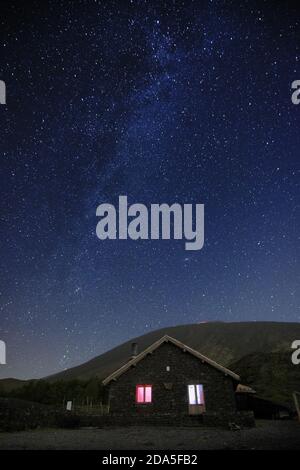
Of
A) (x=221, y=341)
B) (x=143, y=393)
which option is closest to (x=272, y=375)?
(x=143, y=393)

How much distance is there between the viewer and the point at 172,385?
76.0 feet

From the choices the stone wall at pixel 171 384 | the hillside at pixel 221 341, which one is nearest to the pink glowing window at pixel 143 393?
the stone wall at pixel 171 384

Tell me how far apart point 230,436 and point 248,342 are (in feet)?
433

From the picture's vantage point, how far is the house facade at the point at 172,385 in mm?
22641

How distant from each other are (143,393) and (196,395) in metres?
3.22

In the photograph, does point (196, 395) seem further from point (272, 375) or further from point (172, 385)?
point (272, 375)

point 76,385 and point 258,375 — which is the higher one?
point 258,375

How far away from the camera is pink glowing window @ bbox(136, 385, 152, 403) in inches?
904

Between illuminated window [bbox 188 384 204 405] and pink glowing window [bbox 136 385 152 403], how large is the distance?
8.06 feet

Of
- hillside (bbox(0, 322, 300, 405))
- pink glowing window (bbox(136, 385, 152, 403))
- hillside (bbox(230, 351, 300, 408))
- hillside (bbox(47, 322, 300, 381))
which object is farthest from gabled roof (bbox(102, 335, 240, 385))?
→ hillside (bbox(47, 322, 300, 381))

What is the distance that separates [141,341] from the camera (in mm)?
176000
